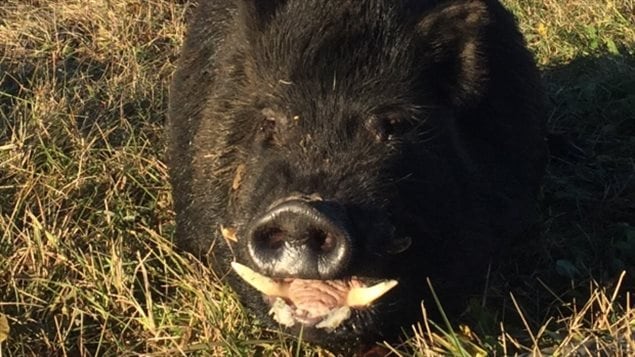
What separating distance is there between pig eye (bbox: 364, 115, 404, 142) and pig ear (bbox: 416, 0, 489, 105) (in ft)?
0.84

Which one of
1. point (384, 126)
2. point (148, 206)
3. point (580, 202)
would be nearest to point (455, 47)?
point (384, 126)

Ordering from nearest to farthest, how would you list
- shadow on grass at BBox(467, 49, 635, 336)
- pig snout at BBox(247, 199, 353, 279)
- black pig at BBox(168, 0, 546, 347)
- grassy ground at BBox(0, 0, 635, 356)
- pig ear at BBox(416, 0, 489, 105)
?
pig snout at BBox(247, 199, 353, 279)
black pig at BBox(168, 0, 546, 347)
pig ear at BBox(416, 0, 489, 105)
grassy ground at BBox(0, 0, 635, 356)
shadow on grass at BBox(467, 49, 635, 336)

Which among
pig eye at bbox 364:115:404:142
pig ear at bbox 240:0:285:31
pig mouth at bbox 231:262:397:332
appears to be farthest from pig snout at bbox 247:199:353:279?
pig ear at bbox 240:0:285:31

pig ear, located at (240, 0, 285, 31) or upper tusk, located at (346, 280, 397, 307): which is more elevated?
pig ear, located at (240, 0, 285, 31)

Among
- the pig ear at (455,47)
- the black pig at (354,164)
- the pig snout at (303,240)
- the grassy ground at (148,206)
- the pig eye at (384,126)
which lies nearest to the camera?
the pig snout at (303,240)

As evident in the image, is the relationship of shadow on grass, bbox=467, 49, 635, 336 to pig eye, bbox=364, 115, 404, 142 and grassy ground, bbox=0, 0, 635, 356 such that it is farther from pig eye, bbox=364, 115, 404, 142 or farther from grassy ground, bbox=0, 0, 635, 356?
pig eye, bbox=364, 115, 404, 142

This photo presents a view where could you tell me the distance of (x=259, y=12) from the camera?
3449mm

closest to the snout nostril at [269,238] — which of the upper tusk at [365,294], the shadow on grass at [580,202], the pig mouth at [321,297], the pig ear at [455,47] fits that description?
the pig mouth at [321,297]

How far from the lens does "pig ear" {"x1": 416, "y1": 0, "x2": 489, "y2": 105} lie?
3.40 metres

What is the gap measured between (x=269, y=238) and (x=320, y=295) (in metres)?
0.23

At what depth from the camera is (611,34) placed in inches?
243

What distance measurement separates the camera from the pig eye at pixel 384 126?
316 cm

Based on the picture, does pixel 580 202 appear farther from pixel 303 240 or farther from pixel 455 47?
pixel 303 240

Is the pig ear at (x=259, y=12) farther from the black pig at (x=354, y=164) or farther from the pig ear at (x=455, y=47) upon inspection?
the pig ear at (x=455, y=47)
